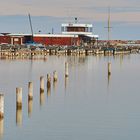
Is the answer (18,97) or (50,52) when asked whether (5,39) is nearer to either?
(50,52)

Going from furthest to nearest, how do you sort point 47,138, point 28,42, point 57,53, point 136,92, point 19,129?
point 28,42 → point 57,53 → point 136,92 → point 19,129 → point 47,138

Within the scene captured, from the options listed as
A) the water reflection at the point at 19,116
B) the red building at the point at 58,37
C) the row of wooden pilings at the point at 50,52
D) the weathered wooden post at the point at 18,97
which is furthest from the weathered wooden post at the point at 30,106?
the red building at the point at 58,37

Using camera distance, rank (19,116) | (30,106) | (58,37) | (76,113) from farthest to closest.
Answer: (58,37)
(30,106)
(76,113)
(19,116)

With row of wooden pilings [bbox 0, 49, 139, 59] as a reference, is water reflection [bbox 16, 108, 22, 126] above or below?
above

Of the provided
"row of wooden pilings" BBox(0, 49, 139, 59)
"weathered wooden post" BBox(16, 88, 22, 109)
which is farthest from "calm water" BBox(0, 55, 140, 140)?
"row of wooden pilings" BBox(0, 49, 139, 59)

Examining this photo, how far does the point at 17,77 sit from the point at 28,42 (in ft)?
278

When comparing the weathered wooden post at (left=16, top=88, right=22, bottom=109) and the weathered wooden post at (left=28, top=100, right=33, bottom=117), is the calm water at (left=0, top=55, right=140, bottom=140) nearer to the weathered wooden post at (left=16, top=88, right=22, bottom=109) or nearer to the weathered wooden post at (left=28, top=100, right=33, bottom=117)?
the weathered wooden post at (left=28, top=100, right=33, bottom=117)

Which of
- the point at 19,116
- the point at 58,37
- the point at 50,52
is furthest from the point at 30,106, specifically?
the point at 58,37

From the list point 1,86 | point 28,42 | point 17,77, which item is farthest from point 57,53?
point 1,86

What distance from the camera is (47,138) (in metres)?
32.2

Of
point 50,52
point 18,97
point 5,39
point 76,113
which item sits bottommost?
point 50,52

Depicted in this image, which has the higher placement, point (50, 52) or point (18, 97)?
point (18, 97)

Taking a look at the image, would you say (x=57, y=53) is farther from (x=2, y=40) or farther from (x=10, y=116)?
(x=10, y=116)

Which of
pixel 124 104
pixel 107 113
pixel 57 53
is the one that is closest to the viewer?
pixel 107 113
